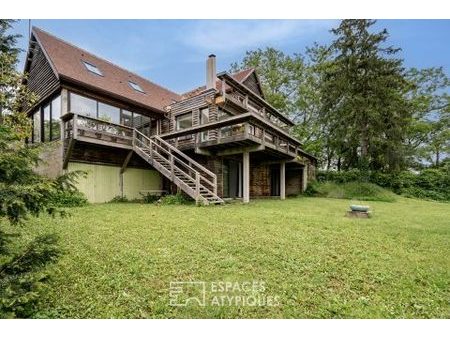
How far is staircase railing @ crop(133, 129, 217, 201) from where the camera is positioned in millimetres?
9094

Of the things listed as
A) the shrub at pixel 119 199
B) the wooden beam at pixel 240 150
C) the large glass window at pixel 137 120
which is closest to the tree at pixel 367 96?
the wooden beam at pixel 240 150

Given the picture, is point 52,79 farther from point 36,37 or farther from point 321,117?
point 321,117

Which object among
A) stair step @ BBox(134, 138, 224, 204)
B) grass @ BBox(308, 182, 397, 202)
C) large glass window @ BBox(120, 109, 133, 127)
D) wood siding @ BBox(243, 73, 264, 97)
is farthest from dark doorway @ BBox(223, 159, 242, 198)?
wood siding @ BBox(243, 73, 264, 97)

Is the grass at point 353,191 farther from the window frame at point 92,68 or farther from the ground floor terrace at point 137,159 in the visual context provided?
the window frame at point 92,68

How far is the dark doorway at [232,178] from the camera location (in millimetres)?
12086

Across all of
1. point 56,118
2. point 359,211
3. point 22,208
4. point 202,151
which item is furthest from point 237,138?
point 22,208

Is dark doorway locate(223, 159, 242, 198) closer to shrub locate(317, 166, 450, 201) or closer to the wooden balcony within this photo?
the wooden balcony

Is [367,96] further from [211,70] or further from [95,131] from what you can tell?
[95,131]

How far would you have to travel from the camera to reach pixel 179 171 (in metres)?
9.72

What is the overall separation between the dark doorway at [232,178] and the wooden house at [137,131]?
0.05m

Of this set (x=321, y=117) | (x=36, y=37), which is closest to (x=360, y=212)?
(x=321, y=117)

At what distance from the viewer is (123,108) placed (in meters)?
11.7

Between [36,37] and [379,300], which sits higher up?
[36,37]

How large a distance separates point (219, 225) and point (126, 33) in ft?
12.2
